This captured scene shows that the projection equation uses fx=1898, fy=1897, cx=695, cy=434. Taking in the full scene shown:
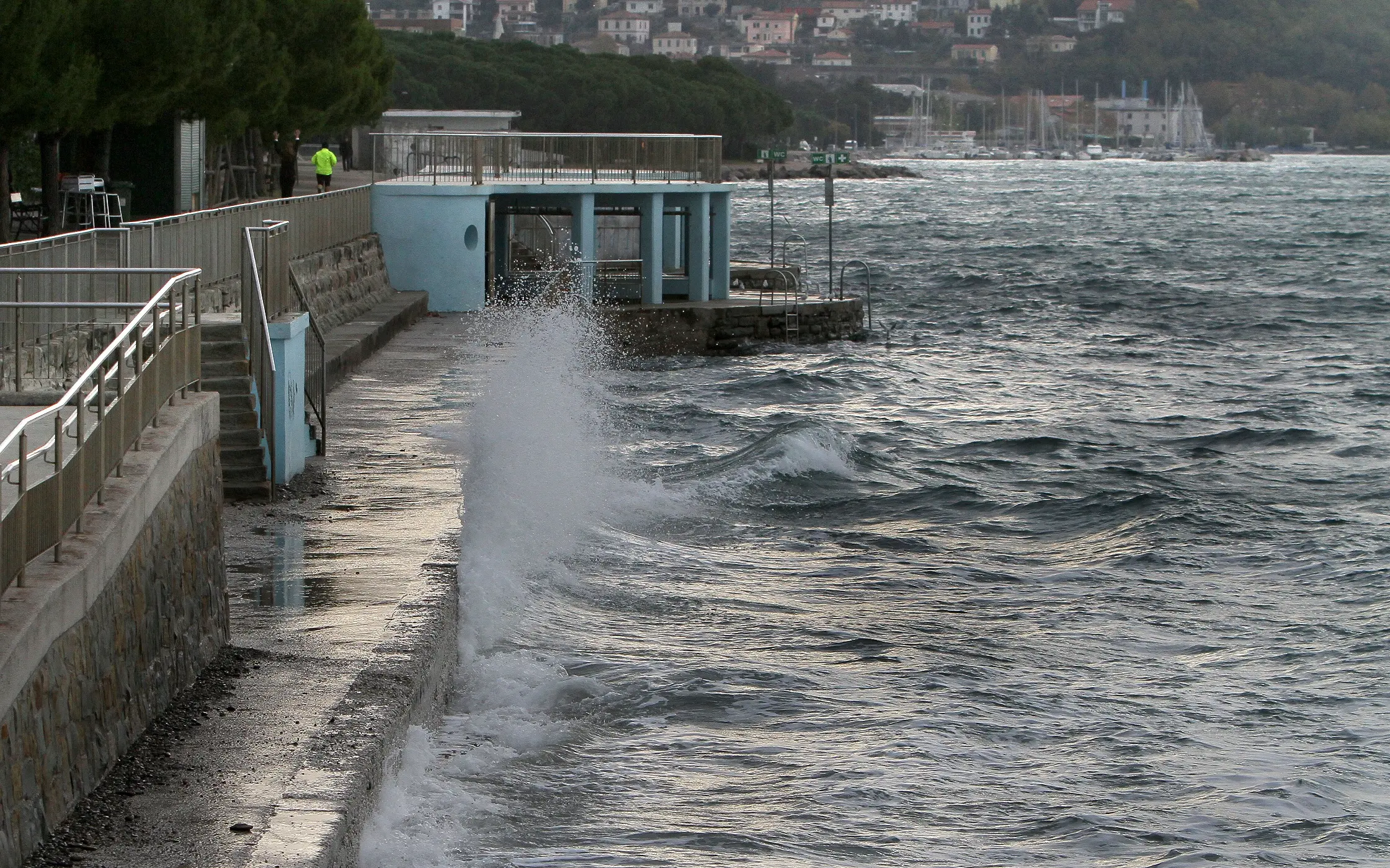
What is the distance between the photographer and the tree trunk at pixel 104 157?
29562 mm

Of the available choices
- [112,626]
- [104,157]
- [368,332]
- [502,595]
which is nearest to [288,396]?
[502,595]

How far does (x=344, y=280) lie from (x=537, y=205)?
364 inches

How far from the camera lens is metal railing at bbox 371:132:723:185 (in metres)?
35.9

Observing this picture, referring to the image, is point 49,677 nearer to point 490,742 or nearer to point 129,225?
point 490,742

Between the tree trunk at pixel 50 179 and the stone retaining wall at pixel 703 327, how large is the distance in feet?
37.7

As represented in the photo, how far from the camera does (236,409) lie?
14.8m

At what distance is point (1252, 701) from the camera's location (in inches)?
490

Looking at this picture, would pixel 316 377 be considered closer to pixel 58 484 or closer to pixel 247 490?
pixel 247 490

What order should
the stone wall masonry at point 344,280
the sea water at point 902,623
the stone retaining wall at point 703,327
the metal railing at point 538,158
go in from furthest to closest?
the metal railing at point 538,158, the stone retaining wall at point 703,327, the stone wall masonry at point 344,280, the sea water at point 902,623

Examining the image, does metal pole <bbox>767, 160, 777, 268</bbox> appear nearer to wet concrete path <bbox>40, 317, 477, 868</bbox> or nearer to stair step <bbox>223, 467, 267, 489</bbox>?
wet concrete path <bbox>40, 317, 477, 868</bbox>

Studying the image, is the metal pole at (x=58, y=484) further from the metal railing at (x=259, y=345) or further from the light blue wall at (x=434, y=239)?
the light blue wall at (x=434, y=239)

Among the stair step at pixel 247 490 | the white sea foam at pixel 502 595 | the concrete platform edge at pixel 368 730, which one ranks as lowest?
the white sea foam at pixel 502 595

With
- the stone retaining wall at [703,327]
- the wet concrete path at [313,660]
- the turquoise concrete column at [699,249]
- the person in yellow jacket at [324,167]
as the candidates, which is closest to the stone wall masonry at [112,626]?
the wet concrete path at [313,660]

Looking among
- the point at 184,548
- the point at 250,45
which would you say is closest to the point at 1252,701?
the point at 184,548
